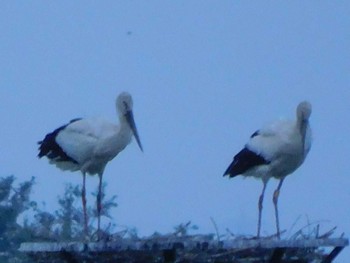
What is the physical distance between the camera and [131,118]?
15695mm

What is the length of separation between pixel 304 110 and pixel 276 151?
42 centimetres

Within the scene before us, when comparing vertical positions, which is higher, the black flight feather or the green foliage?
the green foliage

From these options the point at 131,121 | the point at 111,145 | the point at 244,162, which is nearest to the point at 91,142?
the point at 111,145

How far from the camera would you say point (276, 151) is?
1579cm

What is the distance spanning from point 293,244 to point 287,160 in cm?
341

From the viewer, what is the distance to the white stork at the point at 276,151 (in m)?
15.7

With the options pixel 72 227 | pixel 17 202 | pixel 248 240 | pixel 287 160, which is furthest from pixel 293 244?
pixel 17 202

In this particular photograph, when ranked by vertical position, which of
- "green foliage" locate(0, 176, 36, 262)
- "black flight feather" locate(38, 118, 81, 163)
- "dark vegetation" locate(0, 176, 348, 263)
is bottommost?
"dark vegetation" locate(0, 176, 348, 263)

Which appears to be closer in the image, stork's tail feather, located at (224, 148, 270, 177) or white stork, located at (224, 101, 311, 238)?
white stork, located at (224, 101, 311, 238)

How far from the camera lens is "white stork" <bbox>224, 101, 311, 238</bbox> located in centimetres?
1567

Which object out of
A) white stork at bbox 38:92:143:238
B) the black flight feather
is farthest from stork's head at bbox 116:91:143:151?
the black flight feather

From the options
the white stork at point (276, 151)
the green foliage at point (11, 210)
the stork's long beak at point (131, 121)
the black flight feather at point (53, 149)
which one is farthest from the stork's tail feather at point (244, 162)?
the green foliage at point (11, 210)

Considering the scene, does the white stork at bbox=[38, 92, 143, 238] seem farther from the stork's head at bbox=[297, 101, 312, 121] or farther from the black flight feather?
the stork's head at bbox=[297, 101, 312, 121]

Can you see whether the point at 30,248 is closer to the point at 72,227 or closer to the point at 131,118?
the point at 131,118
